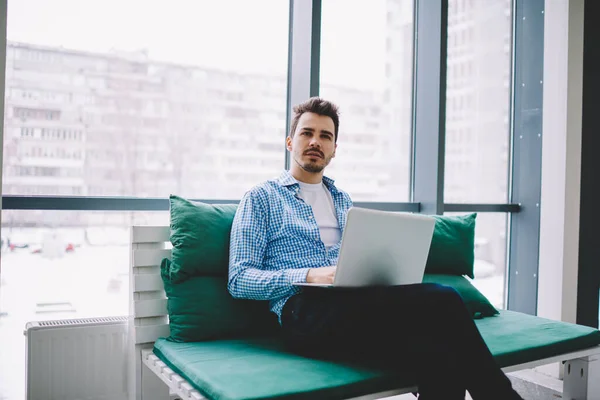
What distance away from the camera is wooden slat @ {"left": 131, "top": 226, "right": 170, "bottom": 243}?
87.0 inches

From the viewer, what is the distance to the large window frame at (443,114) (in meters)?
2.95

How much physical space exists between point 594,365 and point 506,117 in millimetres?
1935

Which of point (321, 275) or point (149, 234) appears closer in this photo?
point (321, 275)

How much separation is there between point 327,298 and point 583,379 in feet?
4.47

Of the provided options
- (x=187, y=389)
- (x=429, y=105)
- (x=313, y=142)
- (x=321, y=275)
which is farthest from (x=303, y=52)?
(x=187, y=389)

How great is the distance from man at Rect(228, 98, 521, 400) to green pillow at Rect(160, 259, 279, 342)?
0.11 m

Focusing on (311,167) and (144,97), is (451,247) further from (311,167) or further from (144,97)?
(144,97)

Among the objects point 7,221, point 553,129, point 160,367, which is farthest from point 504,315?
point 7,221

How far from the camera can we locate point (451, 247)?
8.89ft

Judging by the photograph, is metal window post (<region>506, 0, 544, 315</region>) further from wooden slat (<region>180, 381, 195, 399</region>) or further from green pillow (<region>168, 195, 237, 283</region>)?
wooden slat (<region>180, 381, 195, 399</region>)

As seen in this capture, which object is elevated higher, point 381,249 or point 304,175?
point 304,175

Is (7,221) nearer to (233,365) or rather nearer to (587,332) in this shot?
(233,365)

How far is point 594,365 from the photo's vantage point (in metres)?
Result: 2.43

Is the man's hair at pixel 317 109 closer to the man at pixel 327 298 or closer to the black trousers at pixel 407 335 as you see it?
the man at pixel 327 298
